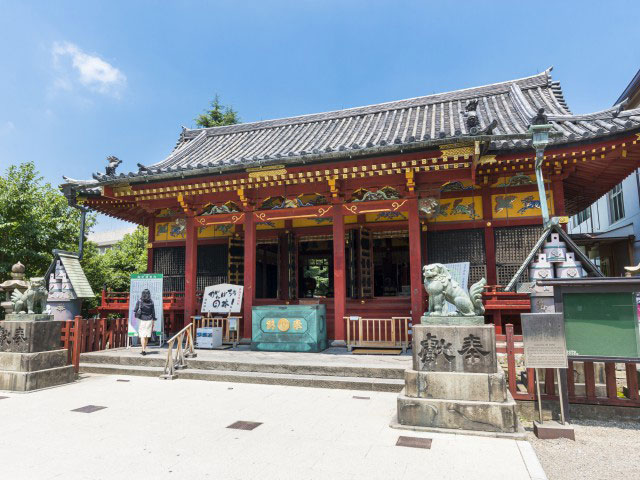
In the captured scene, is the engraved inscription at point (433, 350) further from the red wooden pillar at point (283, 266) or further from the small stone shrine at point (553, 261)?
the red wooden pillar at point (283, 266)

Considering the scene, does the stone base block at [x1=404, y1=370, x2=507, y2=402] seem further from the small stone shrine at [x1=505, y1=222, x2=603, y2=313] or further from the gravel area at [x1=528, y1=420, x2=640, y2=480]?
the small stone shrine at [x1=505, y1=222, x2=603, y2=313]

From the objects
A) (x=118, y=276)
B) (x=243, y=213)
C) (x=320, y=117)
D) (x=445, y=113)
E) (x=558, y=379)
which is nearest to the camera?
(x=558, y=379)

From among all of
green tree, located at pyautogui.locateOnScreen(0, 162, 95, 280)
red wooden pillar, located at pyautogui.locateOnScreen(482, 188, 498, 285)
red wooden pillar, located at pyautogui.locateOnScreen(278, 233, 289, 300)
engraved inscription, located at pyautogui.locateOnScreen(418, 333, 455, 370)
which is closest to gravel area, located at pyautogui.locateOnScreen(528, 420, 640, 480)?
engraved inscription, located at pyautogui.locateOnScreen(418, 333, 455, 370)

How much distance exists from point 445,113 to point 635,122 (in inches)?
211

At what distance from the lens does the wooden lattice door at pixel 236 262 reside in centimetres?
1184

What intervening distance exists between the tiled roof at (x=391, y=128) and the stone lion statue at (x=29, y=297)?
136 inches

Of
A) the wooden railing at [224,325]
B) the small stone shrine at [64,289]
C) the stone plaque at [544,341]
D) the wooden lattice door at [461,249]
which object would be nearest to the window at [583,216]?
the wooden lattice door at [461,249]

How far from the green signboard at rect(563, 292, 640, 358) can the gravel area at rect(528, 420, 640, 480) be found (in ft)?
2.95

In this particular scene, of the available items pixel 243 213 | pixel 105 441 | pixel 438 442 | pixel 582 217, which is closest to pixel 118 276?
pixel 243 213

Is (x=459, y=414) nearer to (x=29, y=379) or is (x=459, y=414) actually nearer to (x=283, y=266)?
(x=29, y=379)

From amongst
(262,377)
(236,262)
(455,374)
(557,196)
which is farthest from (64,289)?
(557,196)

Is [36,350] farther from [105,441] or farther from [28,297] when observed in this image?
[105,441]

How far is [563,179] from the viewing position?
9398 millimetres

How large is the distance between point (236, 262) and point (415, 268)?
19.1ft
